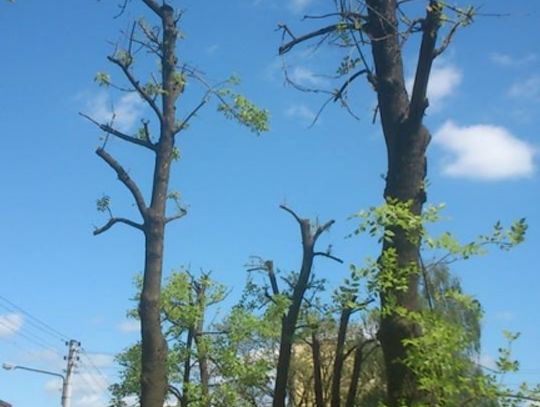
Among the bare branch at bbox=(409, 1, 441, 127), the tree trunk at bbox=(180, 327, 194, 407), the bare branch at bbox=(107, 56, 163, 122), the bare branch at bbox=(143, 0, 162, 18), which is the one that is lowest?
the bare branch at bbox=(409, 1, 441, 127)

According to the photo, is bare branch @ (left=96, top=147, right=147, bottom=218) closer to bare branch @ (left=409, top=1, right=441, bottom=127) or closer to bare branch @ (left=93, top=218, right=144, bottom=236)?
bare branch @ (left=93, top=218, right=144, bottom=236)

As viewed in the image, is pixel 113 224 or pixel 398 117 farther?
pixel 113 224

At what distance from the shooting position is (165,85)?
44.3 ft

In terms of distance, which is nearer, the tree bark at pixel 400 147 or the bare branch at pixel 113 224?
the tree bark at pixel 400 147

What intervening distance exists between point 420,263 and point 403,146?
0.89 m

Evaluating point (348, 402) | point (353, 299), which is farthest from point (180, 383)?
point (353, 299)

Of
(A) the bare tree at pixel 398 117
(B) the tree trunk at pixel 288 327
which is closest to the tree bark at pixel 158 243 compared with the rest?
(B) the tree trunk at pixel 288 327

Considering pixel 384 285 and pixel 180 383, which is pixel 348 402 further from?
pixel 180 383

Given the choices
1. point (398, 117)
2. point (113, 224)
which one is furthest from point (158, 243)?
point (398, 117)

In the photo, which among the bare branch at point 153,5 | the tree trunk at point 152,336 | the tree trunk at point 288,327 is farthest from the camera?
the bare branch at point 153,5

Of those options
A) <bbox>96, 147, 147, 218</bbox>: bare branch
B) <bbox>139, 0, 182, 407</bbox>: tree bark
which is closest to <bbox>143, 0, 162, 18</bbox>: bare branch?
<bbox>139, 0, 182, 407</bbox>: tree bark

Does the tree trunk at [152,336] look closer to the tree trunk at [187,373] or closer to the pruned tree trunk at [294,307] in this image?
the pruned tree trunk at [294,307]

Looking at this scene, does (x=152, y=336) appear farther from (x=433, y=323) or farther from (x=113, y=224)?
(x=433, y=323)

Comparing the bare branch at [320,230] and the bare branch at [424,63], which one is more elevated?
the bare branch at [320,230]
